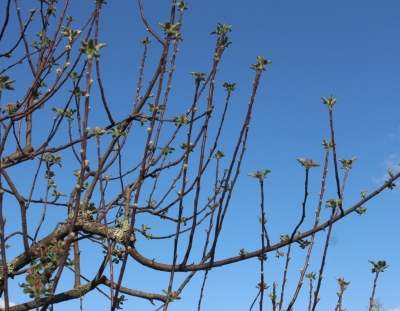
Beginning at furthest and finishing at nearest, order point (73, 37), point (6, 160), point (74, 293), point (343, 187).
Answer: point (6, 160) < point (74, 293) < point (73, 37) < point (343, 187)

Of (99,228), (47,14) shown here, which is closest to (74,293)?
(99,228)

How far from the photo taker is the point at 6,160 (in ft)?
12.4

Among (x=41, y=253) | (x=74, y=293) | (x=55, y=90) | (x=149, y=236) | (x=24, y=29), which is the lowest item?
(x=41, y=253)

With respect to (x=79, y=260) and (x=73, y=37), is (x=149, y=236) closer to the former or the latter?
(x=79, y=260)

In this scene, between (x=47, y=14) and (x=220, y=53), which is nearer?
(x=220, y=53)

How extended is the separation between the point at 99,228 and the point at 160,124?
966 millimetres

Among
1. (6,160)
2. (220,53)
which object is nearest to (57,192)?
(6,160)

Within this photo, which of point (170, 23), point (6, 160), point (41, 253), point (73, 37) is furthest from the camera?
point (6, 160)

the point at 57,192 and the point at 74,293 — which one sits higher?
the point at 57,192

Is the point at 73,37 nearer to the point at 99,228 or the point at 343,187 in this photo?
the point at 99,228

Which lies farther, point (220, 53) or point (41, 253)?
point (220, 53)

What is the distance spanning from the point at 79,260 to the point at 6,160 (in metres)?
1.09

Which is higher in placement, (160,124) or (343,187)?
(160,124)

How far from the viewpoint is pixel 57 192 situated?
14.6ft
